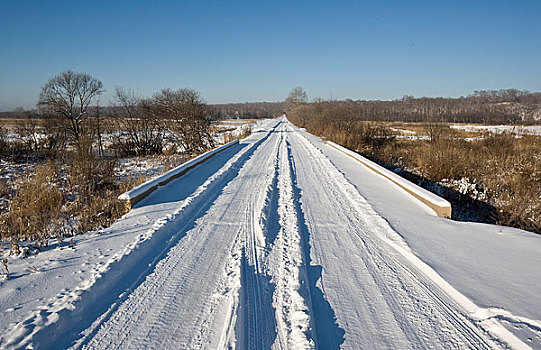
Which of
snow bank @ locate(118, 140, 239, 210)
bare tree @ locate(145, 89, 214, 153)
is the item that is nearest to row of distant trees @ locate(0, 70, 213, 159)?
bare tree @ locate(145, 89, 214, 153)

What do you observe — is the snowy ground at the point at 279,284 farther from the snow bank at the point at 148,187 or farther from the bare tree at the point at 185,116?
the bare tree at the point at 185,116

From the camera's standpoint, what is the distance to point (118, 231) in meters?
4.62

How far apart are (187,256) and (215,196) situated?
118 inches

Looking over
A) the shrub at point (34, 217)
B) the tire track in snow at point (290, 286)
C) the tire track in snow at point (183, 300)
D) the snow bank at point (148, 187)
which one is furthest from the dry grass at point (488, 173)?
the shrub at point (34, 217)

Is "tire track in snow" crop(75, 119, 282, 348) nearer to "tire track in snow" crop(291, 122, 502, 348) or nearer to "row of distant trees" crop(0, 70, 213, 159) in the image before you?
"tire track in snow" crop(291, 122, 502, 348)

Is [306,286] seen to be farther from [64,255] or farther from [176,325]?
[64,255]

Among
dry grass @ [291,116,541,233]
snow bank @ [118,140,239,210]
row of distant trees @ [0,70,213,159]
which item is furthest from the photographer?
row of distant trees @ [0,70,213,159]

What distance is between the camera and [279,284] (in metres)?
3.21

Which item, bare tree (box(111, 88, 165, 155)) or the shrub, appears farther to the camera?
bare tree (box(111, 88, 165, 155))

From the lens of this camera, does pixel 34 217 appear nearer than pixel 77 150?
Yes

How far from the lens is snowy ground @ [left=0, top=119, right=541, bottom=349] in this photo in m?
2.49

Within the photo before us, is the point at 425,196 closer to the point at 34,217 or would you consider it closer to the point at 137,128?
the point at 34,217

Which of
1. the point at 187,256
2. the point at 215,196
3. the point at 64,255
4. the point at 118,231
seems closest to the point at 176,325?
the point at 187,256

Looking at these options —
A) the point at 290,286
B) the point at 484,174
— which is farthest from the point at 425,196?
the point at 484,174
